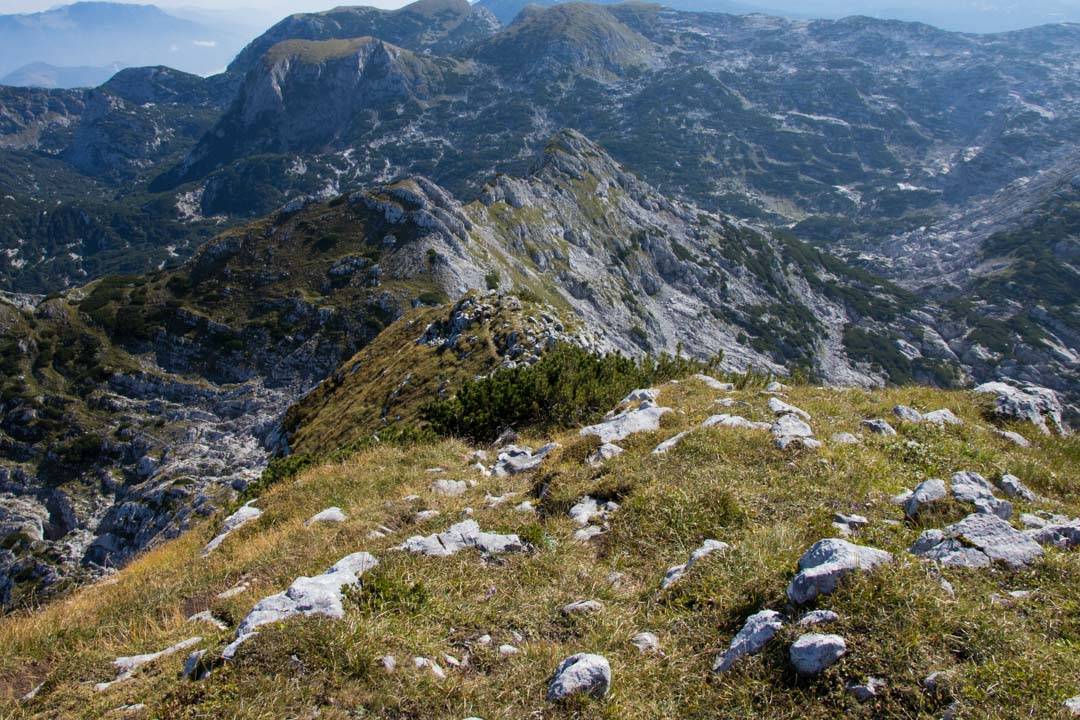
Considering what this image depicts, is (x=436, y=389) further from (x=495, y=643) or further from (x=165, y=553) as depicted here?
(x=495, y=643)

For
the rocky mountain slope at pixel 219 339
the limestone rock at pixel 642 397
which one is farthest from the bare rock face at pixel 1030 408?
the rocky mountain slope at pixel 219 339

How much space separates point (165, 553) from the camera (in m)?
13.7

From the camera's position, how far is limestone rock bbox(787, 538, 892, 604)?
6.51 metres

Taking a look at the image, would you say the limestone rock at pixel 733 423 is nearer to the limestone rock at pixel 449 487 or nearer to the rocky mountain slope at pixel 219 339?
the limestone rock at pixel 449 487

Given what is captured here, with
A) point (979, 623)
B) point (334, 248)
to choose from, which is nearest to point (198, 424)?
point (334, 248)

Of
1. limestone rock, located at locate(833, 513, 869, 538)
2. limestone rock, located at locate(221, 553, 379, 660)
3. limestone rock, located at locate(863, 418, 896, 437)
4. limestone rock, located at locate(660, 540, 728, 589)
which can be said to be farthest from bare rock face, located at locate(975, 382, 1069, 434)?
limestone rock, located at locate(221, 553, 379, 660)

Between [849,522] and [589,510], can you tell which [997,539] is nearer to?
[849,522]

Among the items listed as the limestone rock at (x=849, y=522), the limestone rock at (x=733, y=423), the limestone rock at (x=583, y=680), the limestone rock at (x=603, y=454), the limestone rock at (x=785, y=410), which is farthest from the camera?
the limestone rock at (x=785, y=410)

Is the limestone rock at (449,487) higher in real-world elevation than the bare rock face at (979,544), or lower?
lower

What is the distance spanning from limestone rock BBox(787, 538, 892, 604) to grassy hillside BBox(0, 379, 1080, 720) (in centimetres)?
16

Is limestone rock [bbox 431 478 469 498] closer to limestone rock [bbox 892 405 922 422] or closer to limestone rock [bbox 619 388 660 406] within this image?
limestone rock [bbox 619 388 660 406]

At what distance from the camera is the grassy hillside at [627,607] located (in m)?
5.68

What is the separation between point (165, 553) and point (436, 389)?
25675mm

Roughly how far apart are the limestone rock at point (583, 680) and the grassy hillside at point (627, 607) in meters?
0.17
